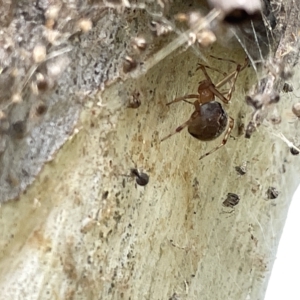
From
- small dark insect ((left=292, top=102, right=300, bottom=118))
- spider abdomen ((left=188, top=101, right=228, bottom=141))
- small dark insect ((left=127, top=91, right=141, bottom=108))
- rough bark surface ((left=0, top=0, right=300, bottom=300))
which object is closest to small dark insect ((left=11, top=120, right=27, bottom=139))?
rough bark surface ((left=0, top=0, right=300, bottom=300))

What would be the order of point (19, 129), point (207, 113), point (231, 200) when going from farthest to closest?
point (231, 200) → point (207, 113) → point (19, 129)

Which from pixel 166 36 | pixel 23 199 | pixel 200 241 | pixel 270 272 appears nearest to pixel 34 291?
pixel 23 199

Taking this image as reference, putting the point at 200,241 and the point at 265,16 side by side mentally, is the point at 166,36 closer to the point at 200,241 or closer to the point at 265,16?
the point at 265,16

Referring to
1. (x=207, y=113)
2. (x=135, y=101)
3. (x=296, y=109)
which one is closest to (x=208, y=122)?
(x=207, y=113)

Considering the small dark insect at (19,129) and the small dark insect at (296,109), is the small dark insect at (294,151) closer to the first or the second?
the small dark insect at (296,109)

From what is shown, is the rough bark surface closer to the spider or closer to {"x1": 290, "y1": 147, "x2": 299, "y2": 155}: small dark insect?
the spider

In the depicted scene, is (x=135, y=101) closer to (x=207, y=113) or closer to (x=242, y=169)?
(x=207, y=113)

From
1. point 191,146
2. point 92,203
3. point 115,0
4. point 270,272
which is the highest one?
point 115,0
